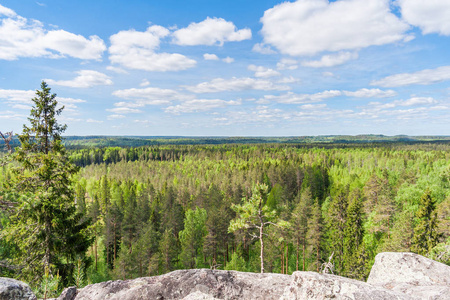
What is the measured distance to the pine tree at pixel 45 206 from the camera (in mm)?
12914

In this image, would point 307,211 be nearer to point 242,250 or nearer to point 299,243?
point 299,243

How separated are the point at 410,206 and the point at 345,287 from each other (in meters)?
45.9

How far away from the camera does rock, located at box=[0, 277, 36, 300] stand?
17.5 ft

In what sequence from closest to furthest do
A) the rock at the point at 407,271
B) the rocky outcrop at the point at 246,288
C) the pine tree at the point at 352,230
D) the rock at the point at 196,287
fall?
the rocky outcrop at the point at 246,288, the rock at the point at 196,287, the rock at the point at 407,271, the pine tree at the point at 352,230

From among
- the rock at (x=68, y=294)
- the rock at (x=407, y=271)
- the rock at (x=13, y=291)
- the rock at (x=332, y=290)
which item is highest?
the rock at (x=332, y=290)

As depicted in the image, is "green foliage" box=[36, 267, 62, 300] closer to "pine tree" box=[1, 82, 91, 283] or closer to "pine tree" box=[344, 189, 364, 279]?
"pine tree" box=[1, 82, 91, 283]

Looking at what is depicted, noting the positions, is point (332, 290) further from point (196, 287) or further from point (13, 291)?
point (13, 291)

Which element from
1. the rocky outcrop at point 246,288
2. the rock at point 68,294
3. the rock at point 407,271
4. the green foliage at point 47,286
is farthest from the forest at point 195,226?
the rock at point 407,271

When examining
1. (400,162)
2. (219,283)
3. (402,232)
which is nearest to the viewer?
(219,283)

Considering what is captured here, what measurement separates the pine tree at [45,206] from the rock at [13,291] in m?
7.63

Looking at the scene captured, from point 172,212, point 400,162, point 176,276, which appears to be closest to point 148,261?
point 172,212

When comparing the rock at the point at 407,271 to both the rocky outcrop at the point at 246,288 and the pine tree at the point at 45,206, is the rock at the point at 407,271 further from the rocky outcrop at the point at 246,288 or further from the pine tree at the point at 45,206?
the pine tree at the point at 45,206

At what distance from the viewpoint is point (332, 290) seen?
15.8ft

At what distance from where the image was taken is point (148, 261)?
118 feet
